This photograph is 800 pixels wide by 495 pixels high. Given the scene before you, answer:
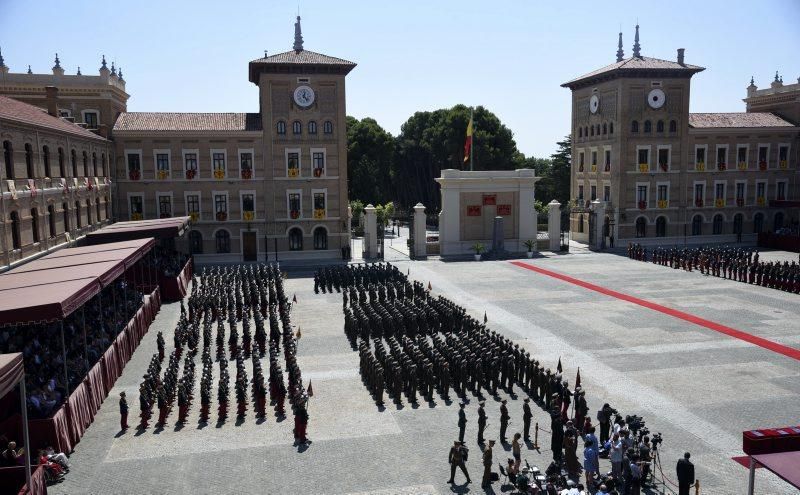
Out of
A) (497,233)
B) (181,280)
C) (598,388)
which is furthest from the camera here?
(497,233)

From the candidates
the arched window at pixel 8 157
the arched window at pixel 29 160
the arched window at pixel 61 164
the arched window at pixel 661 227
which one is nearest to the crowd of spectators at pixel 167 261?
the arched window at pixel 61 164

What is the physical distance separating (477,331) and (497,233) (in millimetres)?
23947

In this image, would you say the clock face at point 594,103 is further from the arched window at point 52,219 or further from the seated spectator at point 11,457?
the seated spectator at point 11,457

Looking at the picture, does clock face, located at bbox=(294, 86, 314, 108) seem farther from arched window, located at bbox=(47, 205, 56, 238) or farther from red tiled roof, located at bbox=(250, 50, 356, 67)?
arched window, located at bbox=(47, 205, 56, 238)

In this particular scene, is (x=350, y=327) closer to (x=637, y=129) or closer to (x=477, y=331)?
(x=477, y=331)

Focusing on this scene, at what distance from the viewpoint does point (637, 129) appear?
1954 inches

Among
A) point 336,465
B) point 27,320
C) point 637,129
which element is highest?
point 637,129

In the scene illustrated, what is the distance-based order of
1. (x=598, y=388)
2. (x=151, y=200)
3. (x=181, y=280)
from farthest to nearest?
(x=151, y=200), (x=181, y=280), (x=598, y=388)

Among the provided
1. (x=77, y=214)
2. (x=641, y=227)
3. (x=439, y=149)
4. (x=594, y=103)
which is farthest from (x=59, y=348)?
(x=439, y=149)

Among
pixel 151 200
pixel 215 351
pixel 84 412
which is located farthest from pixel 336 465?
pixel 151 200

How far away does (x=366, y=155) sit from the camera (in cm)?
7362

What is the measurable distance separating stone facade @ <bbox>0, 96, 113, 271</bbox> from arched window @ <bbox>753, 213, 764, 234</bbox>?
47.0 m

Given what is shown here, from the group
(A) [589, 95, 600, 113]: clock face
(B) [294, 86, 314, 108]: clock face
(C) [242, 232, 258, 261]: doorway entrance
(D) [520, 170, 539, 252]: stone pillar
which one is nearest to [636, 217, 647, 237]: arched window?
(D) [520, 170, 539, 252]: stone pillar

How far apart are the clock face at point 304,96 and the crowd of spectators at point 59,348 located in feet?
71.4
